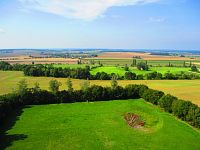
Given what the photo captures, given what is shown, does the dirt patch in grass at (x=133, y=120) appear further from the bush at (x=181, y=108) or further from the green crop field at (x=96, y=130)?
the bush at (x=181, y=108)

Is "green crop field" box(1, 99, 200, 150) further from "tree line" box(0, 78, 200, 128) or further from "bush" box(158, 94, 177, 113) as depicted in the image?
"tree line" box(0, 78, 200, 128)

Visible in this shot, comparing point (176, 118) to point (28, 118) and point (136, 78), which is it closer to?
point (28, 118)

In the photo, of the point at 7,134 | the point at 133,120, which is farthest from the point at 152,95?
the point at 7,134

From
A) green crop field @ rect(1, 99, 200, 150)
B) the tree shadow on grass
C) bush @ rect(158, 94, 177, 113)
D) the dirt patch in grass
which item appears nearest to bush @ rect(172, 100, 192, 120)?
green crop field @ rect(1, 99, 200, 150)

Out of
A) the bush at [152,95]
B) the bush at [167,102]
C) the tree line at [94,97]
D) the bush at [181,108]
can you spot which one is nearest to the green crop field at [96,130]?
the bush at [181,108]

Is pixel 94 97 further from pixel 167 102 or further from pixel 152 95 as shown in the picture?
pixel 167 102

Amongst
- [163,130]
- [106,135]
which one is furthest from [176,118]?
[106,135]
